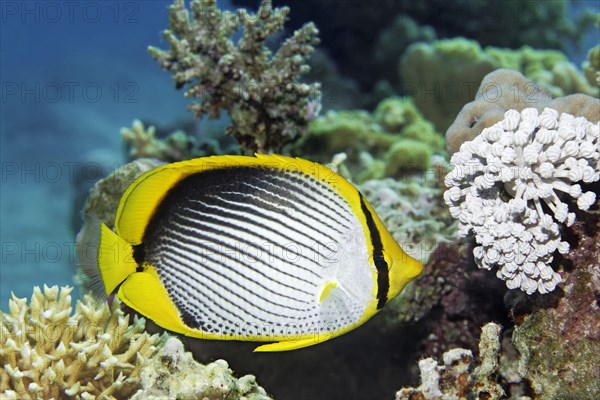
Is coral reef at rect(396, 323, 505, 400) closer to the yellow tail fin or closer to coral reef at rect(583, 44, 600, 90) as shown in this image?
the yellow tail fin

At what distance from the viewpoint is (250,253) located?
1.78 meters

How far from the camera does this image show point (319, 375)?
11.1 ft

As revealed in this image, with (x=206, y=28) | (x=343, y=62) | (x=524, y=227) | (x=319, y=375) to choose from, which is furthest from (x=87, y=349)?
(x=343, y=62)

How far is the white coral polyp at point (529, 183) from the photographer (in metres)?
1.89

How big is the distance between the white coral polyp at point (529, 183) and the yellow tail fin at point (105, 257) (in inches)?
56.5

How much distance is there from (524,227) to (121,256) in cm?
163

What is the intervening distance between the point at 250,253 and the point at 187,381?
0.58m

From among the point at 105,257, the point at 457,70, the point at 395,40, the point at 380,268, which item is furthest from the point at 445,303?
the point at 395,40

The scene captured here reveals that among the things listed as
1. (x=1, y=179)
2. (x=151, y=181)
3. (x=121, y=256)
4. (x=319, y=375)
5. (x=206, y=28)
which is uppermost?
(x=206, y=28)

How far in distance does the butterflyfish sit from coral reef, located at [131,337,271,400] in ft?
0.63

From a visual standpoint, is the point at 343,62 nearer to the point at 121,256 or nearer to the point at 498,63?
the point at 498,63

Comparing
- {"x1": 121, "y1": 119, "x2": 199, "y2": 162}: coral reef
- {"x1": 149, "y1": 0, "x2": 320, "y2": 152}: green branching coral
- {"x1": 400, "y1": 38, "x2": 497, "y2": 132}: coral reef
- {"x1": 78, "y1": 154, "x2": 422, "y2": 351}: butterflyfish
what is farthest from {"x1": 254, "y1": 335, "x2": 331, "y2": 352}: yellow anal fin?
{"x1": 400, "y1": 38, "x2": 497, "y2": 132}: coral reef

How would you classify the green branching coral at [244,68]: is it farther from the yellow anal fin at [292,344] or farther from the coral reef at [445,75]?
the coral reef at [445,75]

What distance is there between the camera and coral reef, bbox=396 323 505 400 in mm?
2049
